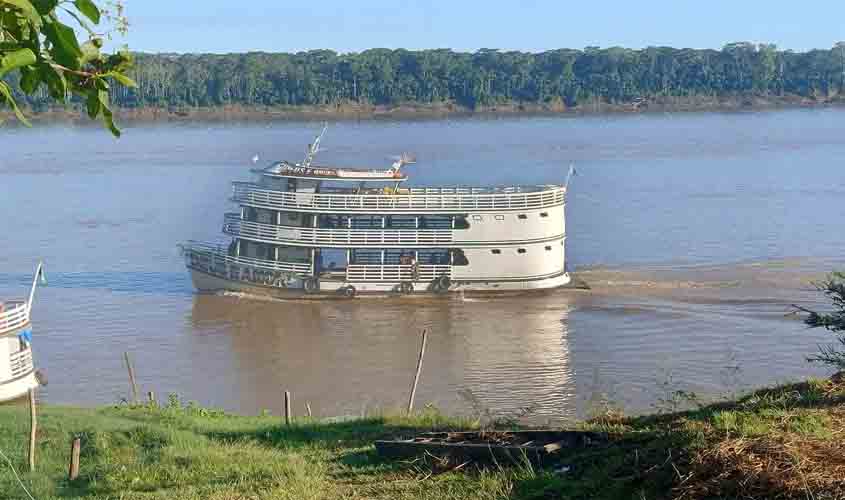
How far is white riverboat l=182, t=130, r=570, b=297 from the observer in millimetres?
28984

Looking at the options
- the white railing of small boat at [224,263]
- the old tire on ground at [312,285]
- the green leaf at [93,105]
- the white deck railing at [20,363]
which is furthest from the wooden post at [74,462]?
the white railing of small boat at [224,263]

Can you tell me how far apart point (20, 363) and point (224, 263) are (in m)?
11.4

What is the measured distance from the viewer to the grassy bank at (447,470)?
6066mm

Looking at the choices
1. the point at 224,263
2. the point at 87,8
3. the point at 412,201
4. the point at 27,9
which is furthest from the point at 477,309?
the point at 27,9

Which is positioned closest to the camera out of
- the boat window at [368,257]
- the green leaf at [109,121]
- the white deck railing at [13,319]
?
the green leaf at [109,121]

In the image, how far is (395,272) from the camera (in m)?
29.6

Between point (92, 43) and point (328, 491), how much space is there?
4612mm

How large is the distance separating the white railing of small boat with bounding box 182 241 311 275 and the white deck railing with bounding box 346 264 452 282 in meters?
1.26

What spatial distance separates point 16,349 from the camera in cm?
1936

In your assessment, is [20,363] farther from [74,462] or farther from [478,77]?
[478,77]

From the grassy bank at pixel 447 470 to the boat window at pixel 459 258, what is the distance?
17918mm

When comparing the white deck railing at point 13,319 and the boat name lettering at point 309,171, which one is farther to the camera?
the boat name lettering at point 309,171

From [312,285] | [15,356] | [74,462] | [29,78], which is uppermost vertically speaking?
[29,78]

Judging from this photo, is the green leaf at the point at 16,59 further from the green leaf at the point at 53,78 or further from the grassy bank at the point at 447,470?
the grassy bank at the point at 447,470
